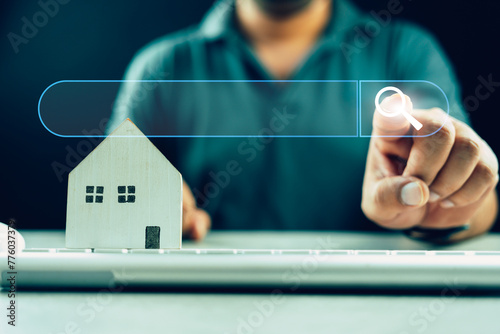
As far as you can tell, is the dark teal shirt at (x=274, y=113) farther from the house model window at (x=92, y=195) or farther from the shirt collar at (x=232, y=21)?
the house model window at (x=92, y=195)

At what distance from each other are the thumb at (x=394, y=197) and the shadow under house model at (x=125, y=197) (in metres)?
0.29

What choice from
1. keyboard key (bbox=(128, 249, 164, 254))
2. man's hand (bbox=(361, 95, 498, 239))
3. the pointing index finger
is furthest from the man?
keyboard key (bbox=(128, 249, 164, 254))

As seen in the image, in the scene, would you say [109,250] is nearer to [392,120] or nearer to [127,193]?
[127,193]

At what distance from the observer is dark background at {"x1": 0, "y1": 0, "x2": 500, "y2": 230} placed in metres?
0.82

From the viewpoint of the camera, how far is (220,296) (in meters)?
0.43

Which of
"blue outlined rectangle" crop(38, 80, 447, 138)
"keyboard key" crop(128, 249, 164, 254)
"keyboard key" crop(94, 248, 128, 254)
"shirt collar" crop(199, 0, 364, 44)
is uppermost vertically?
"shirt collar" crop(199, 0, 364, 44)

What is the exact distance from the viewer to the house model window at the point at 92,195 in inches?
18.6

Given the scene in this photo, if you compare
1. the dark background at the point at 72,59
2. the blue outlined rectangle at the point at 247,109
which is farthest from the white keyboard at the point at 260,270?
the blue outlined rectangle at the point at 247,109

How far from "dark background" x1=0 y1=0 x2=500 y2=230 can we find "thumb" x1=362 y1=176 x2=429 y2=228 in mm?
342

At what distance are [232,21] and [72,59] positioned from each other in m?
0.43

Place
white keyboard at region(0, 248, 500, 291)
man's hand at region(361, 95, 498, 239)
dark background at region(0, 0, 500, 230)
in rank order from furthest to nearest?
dark background at region(0, 0, 500, 230)
man's hand at region(361, 95, 498, 239)
white keyboard at region(0, 248, 500, 291)

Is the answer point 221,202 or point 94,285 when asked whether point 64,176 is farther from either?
point 94,285

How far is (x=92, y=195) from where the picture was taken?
47 cm

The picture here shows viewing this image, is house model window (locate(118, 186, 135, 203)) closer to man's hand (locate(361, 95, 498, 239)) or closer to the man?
man's hand (locate(361, 95, 498, 239))
